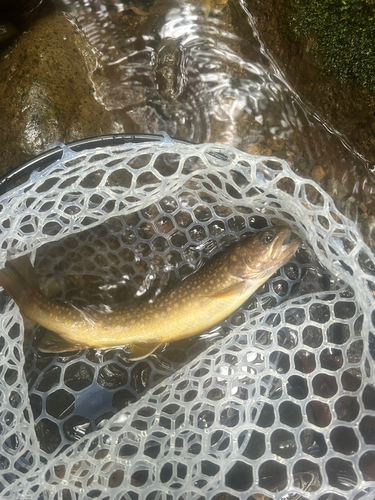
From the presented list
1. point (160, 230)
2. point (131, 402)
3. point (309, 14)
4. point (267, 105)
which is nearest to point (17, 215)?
point (160, 230)

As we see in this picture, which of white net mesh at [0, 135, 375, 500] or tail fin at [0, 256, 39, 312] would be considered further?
tail fin at [0, 256, 39, 312]

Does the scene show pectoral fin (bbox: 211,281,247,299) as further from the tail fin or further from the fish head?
the tail fin

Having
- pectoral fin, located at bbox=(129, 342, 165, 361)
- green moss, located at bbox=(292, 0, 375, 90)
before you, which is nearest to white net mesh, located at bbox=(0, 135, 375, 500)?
pectoral fin, located at bbox=(129, 342, 165, 361)

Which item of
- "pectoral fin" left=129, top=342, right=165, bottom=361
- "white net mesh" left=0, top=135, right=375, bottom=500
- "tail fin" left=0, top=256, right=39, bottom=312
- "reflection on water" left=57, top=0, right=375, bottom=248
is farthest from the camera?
"reflection on water" left=57, top=0, right=375, bottom=248

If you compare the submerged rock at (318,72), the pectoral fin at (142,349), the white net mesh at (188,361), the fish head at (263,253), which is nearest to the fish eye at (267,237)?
the fish head at (263,253)

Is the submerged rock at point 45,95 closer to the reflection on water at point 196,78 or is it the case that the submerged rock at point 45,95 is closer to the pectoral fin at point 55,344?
the reflection on water at point 196,78
